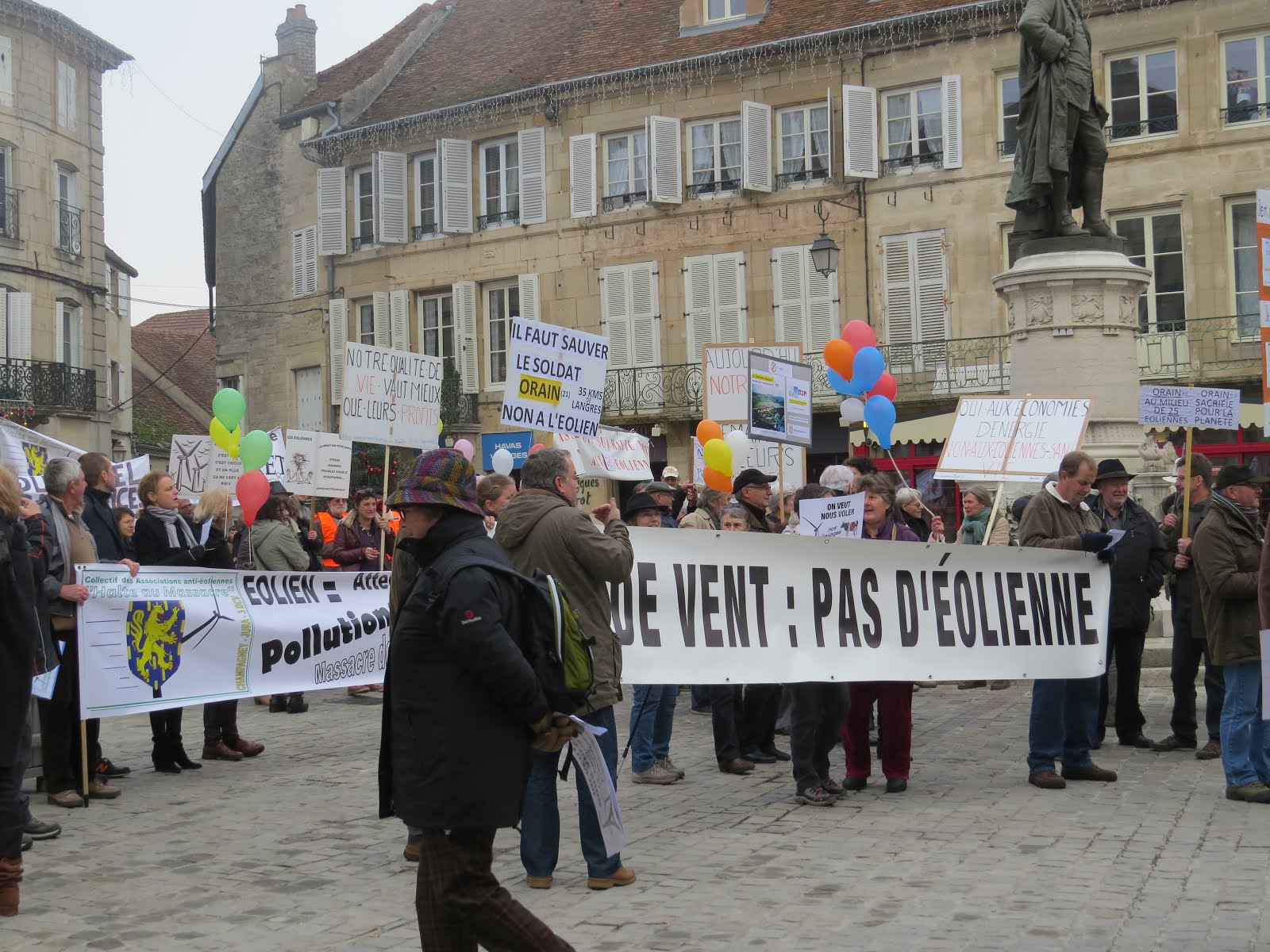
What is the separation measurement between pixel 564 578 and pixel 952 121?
24985mm

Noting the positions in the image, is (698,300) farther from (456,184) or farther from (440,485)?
(440,485)

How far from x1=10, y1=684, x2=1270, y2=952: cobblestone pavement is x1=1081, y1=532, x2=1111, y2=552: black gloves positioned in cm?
126

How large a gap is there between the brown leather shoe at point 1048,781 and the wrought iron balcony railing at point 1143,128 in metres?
22.3

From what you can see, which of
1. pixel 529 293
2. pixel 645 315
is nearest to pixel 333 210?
pixel 529 293

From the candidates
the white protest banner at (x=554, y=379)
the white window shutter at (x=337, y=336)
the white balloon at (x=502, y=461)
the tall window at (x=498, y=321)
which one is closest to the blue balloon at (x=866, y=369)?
the white protest banner at (x=554, y=379)

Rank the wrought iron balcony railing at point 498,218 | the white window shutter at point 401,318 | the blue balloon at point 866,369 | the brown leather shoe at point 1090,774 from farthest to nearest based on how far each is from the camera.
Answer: the white window shutter at point 401,318
the wrought iron balcony railing at point 498,218
the blue balloon at point 866,369
the brown leather shoe at point 1090,774

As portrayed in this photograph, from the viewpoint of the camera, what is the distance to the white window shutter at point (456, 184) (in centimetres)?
3503

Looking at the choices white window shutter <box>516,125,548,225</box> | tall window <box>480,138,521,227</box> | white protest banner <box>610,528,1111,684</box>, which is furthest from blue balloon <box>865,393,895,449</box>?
tall window <box>480,138,521,227</box>

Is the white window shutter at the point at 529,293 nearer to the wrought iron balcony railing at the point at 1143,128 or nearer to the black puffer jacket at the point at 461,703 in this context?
the wrought iron balcony railing at the point at 1143,128

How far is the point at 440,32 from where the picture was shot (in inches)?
1561

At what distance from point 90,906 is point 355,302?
3205 centimetres

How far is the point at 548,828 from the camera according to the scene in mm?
6504

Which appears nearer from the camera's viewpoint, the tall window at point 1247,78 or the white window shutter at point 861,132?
the tall window at point 1247,78

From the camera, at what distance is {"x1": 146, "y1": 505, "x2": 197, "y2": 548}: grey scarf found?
32.7 feet
